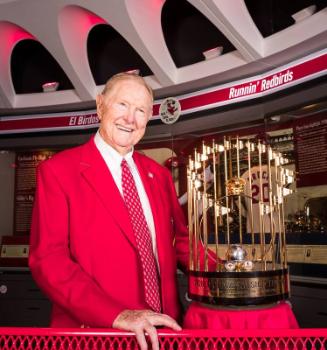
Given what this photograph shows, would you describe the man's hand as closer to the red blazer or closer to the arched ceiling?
the red blazer

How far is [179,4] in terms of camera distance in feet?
15.7

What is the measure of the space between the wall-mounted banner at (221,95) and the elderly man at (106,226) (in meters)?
2.85

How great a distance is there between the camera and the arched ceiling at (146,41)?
391 cm

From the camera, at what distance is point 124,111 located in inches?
53.6

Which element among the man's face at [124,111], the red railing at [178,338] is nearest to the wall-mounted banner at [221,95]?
the man's face at [124,111]

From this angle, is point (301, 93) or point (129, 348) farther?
point (301, 93)

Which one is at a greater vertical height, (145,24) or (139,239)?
(145,24)

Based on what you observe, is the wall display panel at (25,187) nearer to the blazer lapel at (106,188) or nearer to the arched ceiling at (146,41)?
the arched ceiling at (146,41)

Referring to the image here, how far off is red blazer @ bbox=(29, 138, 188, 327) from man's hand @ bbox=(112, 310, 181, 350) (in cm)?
21

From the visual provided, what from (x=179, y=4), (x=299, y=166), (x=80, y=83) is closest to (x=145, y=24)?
(x=179, y=4)

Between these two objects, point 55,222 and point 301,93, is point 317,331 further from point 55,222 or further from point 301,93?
point 301,93

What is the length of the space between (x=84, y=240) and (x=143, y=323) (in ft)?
1.51

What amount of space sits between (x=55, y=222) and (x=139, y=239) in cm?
27

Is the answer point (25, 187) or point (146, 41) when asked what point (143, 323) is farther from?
point (25, 187)
